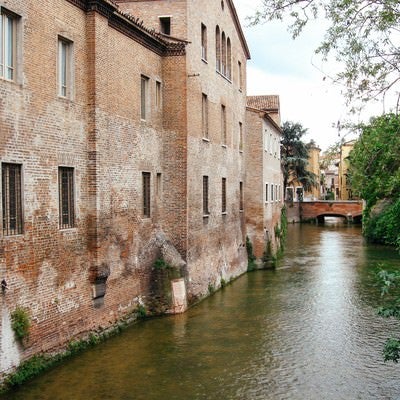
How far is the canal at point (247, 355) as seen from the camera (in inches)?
447

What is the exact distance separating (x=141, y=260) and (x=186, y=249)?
1982 mm

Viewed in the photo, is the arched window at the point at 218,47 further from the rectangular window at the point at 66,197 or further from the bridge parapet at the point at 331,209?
the bridge parapet at the point at 331,209

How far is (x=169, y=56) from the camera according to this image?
1830 cm

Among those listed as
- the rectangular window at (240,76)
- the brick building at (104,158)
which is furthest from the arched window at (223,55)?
the rectangular window at (240,76)

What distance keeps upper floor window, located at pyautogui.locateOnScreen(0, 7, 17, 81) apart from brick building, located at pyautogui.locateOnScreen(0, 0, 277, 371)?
3 cm

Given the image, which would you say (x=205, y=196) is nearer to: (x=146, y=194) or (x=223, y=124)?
(x=223, y=124)

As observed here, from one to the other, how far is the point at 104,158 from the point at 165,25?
7073 mm

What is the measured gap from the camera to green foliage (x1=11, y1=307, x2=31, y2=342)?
10.9 m

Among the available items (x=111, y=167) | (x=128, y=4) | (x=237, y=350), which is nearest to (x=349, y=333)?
(x=237, y=350)

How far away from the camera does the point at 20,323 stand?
11031 millimetres

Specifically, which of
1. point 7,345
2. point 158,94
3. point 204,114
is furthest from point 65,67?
point 204,114

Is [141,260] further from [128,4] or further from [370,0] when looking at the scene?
[370,0]

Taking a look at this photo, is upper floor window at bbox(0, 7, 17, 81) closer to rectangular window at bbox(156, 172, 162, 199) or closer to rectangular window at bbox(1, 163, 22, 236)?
rectangular window at bbox(1, 163, 22, 236)

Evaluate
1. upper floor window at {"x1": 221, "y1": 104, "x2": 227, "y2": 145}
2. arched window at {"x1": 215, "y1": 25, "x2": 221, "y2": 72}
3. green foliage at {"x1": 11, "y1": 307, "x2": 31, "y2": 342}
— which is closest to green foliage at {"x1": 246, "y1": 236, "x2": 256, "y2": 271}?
upper floor window at {"x1": 221, "y1": 104, "x2": 227, "y2": 145}
